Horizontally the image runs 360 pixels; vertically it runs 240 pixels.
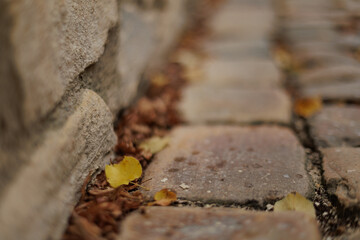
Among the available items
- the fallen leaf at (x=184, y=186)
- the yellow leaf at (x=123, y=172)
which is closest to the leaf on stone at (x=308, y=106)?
the fallen leaf at (x=184, y=186)

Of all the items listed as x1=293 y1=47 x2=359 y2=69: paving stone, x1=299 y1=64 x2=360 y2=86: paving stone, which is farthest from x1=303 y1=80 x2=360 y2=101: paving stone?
x1=293 y1=47 x2=359 y2=69: paving stone

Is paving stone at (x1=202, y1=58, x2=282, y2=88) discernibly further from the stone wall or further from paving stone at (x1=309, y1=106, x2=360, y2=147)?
the stone wall

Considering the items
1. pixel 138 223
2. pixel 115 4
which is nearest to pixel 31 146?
pixel 138 223

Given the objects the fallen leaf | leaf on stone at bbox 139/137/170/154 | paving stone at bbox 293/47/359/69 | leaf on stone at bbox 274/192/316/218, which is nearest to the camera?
leaf on stone at bbox 274/192/316/218

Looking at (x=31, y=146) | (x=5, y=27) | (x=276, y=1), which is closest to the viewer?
(x=5, y=27)

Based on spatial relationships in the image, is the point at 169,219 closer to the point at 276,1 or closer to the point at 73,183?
the point at 73,183

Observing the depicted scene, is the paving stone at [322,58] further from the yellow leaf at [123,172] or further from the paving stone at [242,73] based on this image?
the yellow leaf at [123,172]

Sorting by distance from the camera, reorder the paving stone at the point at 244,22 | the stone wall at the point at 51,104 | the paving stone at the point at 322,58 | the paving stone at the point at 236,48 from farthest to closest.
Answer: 1. the paving stone at the point at 244,22
2. the paving stone at the point at 236,48
3. the paving stone at the point at 322,58
4. the stone wall at the point at 51,104
